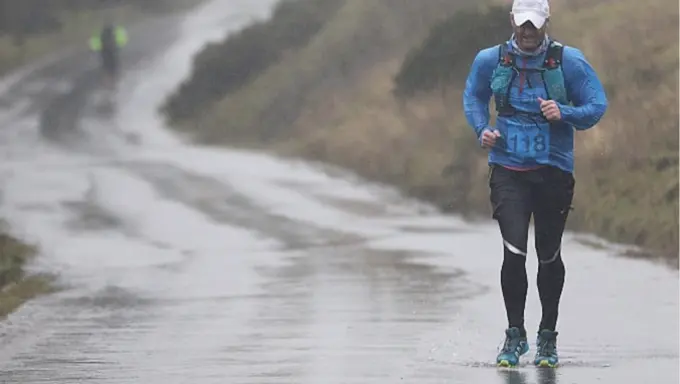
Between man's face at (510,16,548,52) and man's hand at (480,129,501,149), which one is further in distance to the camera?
man's hand at (480,129,501,149)

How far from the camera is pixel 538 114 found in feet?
28.0

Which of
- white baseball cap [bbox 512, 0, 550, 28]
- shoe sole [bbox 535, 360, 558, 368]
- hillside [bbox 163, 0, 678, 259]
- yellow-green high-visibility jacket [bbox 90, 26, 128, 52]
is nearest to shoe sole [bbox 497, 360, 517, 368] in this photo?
shoe sole [bbox 535, 360, 558, 368]

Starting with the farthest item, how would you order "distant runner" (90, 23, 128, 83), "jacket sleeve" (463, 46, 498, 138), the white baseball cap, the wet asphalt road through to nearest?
"distant runner" (90, 23, 128, 83), the wet asphalt road, "jacket sleeve" (463, 46, 498, 138), the white baseball cap

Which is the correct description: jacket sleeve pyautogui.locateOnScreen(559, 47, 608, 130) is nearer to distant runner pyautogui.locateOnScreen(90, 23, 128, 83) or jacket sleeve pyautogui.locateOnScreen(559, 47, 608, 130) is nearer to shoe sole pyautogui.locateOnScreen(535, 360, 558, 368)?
shoe sole pyautogui.locateOnScreen(535, 360, 558, 368)

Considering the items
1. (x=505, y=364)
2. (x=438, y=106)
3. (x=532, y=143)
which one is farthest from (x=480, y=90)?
(x=438, y=106)

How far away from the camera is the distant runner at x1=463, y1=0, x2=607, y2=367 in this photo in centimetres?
849

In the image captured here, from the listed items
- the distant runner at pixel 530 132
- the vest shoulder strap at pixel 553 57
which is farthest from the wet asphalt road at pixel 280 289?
the vest shoulder strap at pixel 553 57

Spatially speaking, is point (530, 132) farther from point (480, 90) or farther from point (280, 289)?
point (280, 289)

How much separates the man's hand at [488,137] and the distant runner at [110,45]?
34.3 meters

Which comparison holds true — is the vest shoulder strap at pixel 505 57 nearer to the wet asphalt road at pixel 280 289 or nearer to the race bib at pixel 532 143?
the race bib at pixel 532 143

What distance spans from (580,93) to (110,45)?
118 feet

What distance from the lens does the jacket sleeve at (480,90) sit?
8656 mm

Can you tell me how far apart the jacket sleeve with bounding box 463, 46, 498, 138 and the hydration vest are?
0.07 m

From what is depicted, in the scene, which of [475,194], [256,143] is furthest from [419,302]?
[256,143]
